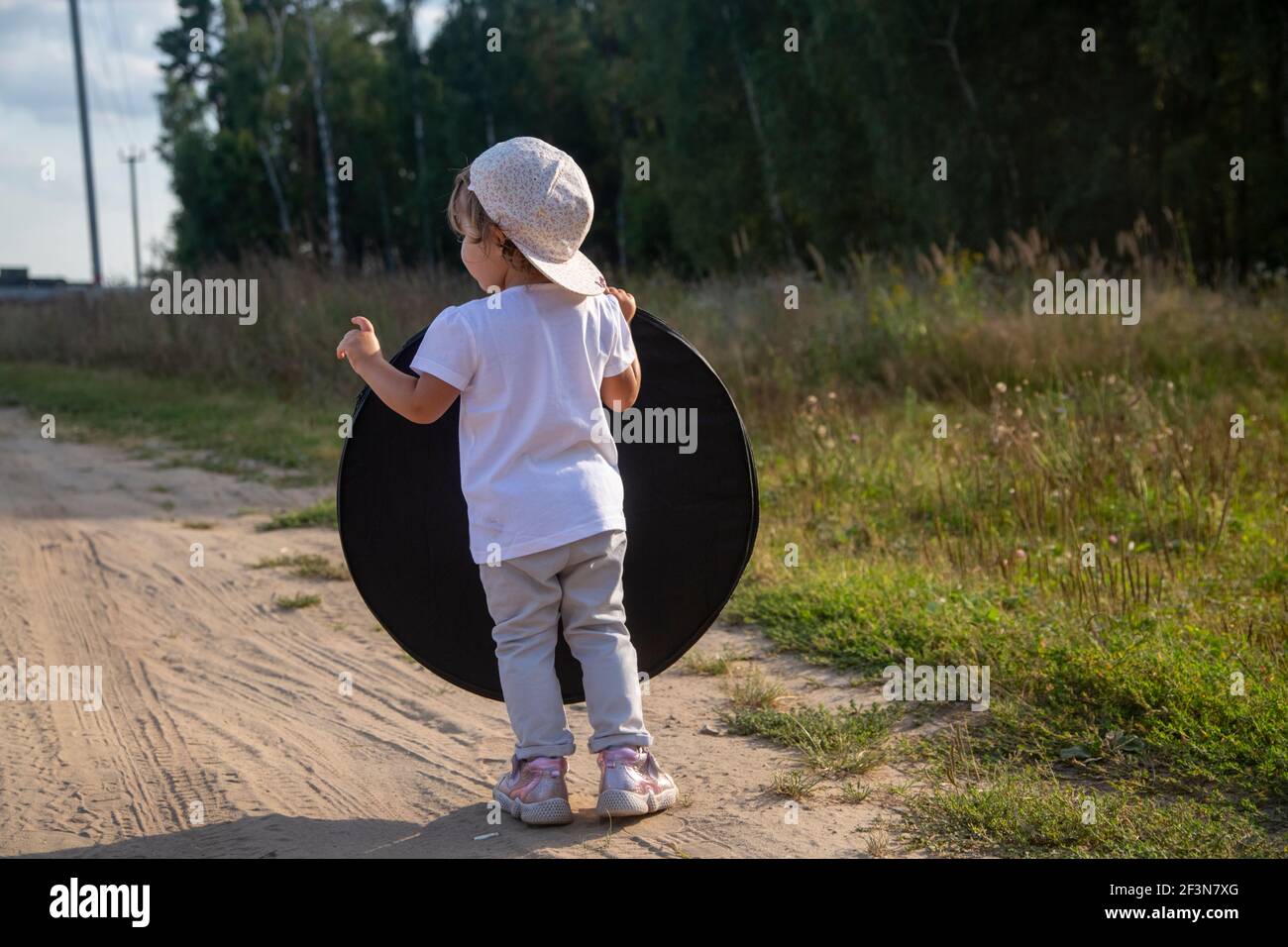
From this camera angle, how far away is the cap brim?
9.71ft

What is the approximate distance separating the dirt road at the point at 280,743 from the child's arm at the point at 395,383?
1056mm

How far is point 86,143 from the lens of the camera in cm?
2558

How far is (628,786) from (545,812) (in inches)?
8.4

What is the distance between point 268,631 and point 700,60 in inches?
1132

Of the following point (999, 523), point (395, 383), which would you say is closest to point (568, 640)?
point (395, 383)

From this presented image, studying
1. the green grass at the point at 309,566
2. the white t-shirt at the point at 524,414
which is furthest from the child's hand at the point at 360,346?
the green grass at the point at 309,566

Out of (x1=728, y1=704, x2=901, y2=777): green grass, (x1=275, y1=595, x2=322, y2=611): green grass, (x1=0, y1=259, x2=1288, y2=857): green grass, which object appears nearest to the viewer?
(x1=0, y1=259, x2=1288, y2=857): green grass

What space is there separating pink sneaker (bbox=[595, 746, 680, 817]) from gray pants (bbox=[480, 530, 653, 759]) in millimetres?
32

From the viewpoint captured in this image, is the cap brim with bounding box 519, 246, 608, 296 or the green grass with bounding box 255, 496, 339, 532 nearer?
the cap brim with bounding box 519, 246, 608, 296

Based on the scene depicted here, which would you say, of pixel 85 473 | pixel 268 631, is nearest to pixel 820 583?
pixel 268 631

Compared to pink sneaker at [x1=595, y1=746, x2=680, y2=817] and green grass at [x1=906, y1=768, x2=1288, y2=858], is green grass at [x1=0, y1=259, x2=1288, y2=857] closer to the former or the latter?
green grass at [x1=906, y1=768, x2=1288, y2=858]

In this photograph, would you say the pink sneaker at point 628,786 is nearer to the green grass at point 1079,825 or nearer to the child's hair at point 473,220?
the green grass at point 1079,825

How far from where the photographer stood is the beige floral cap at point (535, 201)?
2.97m

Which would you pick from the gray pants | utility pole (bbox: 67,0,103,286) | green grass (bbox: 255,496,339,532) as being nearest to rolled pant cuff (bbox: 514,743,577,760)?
the gray pants
